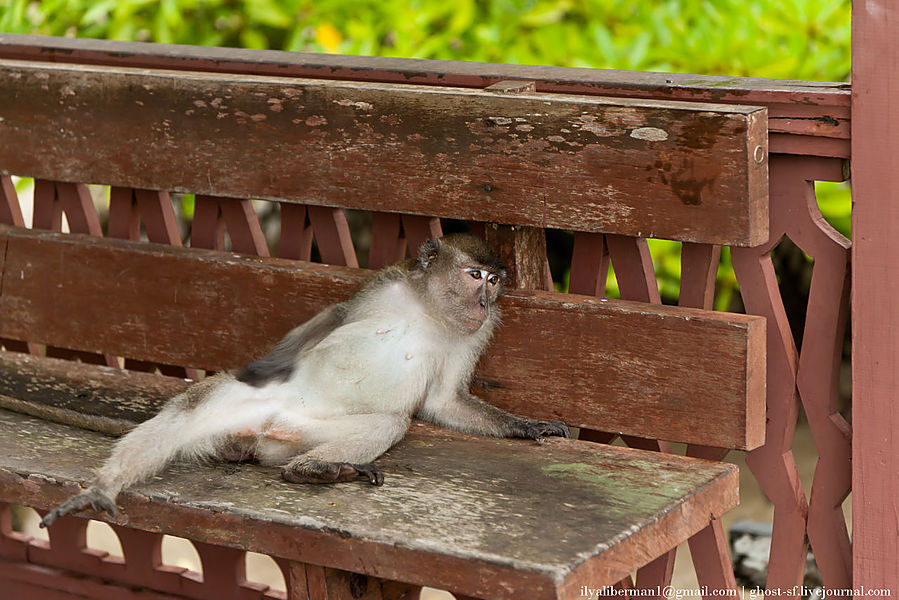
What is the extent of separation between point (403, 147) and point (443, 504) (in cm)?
92

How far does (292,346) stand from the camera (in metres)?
3.02

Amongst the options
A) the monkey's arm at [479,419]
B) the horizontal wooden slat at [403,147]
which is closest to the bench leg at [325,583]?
the monkey's arm at [479,419]

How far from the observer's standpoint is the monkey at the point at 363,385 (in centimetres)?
276

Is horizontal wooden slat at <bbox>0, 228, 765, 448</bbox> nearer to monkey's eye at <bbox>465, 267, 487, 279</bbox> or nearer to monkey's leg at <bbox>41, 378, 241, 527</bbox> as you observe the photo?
monkey's eye at <bbox>465, 267, 487, 279</bbox>

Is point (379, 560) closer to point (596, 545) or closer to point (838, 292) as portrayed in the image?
point (596, 545)

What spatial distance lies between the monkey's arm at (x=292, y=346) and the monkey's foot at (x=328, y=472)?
371 mm

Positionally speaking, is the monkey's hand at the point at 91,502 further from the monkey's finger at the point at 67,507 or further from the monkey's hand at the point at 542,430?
the monkey's hand at the point at 542,430

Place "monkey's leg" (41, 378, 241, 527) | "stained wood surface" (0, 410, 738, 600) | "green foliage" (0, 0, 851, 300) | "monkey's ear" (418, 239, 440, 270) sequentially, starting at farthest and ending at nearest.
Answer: "green foliage" (0, 0, 851, 300) < "monkey's ear" (418, 239, 440, 270) < "monkey's leg" (41, 378, 241, 527) < "stained wood surface" (0, 410, 738, 600)

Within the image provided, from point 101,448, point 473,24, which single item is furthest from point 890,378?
point 473,24

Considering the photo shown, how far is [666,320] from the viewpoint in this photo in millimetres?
2775

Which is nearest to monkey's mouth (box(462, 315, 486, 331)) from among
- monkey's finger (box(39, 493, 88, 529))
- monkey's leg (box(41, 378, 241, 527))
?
monkey's leg (box(41, 378, 241, 527))

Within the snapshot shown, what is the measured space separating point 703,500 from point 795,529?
0.40m

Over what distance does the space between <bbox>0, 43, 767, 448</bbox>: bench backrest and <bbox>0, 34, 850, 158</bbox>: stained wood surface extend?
0.29ft

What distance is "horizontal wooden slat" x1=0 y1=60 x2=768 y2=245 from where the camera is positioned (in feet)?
8.77
